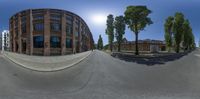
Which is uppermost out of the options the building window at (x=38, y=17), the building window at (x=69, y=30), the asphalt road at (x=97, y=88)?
the building window at (x=38, y=17)

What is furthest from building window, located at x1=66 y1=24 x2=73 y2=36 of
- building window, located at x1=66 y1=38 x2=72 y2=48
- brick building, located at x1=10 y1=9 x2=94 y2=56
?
building window, located at x1=66 y1=38 x2=72 y2=48

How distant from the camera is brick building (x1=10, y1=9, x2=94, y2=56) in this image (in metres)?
7.38

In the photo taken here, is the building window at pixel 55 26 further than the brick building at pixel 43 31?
Yes

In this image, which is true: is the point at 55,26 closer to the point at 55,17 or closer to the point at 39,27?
the point at 55,17

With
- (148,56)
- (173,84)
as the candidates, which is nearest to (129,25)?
(148,56)

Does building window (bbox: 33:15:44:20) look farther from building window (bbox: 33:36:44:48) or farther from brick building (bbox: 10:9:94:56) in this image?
building window (bbox: 33:36:44:48)

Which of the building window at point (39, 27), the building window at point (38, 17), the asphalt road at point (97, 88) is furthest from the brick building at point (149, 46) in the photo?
the building window at point (38, 17)

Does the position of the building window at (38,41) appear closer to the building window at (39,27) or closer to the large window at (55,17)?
the building window at (39,27)

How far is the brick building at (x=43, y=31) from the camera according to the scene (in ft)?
24.2

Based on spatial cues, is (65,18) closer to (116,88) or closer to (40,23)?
(40,23)

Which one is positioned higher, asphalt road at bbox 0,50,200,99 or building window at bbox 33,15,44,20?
building window at bbox 33,15,44,20

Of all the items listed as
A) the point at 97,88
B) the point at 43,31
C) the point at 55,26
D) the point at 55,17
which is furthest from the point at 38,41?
the point at 97,88

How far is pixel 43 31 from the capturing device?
25.6ft

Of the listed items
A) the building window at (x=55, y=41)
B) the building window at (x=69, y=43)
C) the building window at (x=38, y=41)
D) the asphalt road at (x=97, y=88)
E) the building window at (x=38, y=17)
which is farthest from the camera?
the building window at (x=69, y=43)
